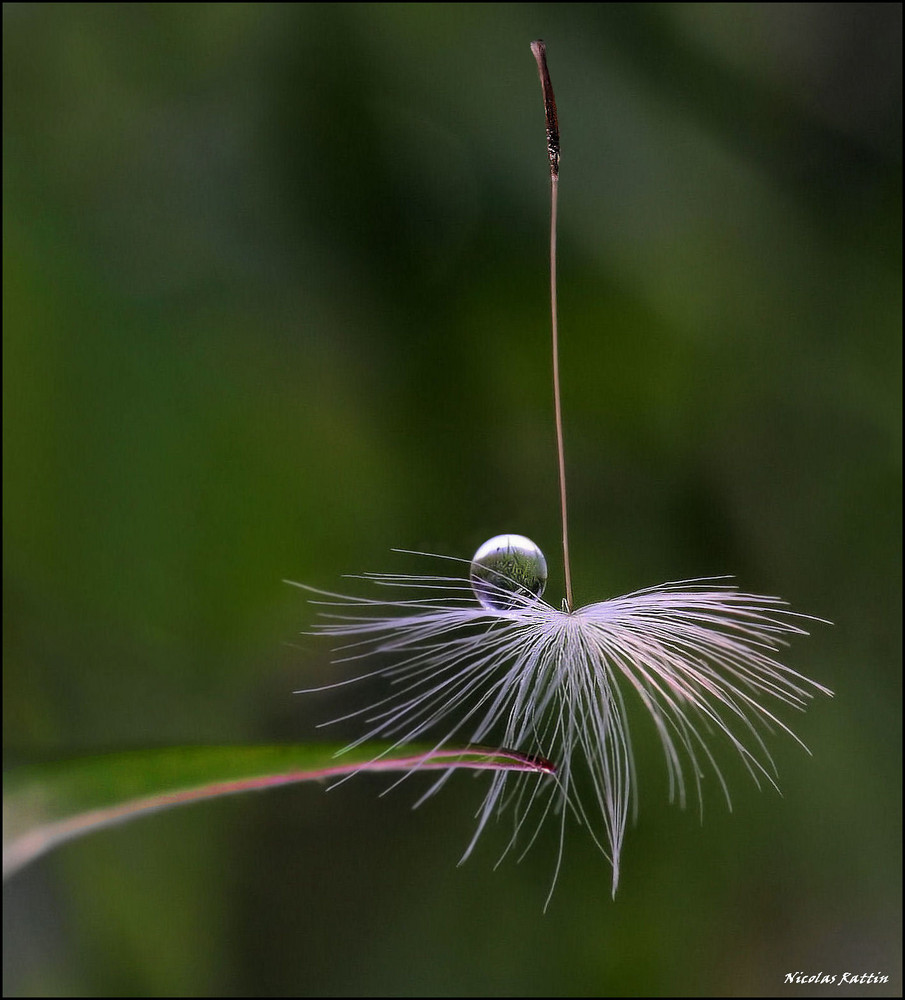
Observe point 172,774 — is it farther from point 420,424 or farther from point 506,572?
point 420,424

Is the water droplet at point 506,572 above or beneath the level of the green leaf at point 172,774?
above

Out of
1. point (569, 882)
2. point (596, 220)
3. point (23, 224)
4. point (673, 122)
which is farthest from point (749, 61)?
point (569, 882)

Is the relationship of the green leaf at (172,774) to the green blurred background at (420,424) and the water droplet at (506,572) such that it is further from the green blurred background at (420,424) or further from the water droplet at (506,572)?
the green blurred background at (420,424)

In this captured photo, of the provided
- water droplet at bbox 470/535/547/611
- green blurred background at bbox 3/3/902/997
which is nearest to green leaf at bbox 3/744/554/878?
water droplet at bbox 470/535/547/611

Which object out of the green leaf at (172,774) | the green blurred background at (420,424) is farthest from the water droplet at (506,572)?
the green blurred background at (420,424)

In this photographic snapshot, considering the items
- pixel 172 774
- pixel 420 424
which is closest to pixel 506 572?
pixel 172 774
